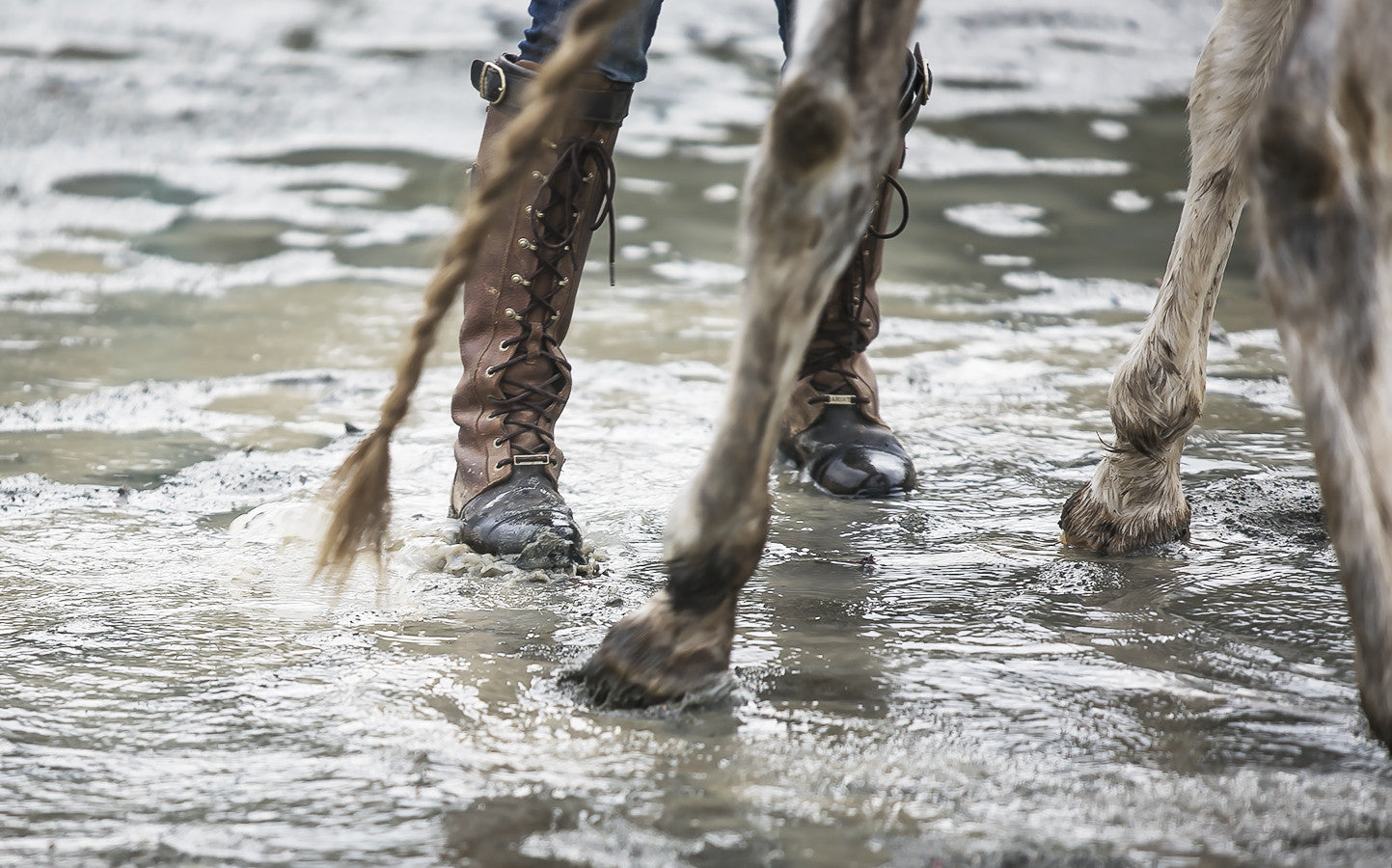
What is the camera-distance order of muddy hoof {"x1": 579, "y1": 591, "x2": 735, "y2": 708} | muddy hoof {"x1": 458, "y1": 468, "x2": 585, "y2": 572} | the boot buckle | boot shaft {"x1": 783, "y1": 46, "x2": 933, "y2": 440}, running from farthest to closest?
boot shaft {"x1": 783, "y1": 46, "x2": 933, "y2": 440} → the boot buckle → muddy hoof {"x1": 458, "y1": 468, "x2": 585, "y2": 572} → muddy hoof {"x1": 579, "y1": 591, "x2": 735, "y2": 708}

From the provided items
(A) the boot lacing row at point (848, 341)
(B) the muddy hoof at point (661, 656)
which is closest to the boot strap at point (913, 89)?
(A) the boot lacing row at point (848, 341)

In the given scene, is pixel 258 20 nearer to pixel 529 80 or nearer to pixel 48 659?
pixel 529 80

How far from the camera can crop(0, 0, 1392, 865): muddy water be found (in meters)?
1.36

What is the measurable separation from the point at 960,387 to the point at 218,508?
75.4 inches

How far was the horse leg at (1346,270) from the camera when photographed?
55.9 inches

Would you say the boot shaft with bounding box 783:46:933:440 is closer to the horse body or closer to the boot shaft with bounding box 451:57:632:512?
the boot shaft with bounding box 451:57:632:512

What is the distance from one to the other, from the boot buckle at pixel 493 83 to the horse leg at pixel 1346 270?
4.36 ft

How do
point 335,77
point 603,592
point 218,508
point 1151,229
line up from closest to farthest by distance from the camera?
point 603,592 < point 218,508 < point 1151,229 < point 335,77

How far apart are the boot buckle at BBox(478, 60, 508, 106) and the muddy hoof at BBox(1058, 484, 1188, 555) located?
4.14 feet

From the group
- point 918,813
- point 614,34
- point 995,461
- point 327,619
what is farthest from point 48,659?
point 995,461

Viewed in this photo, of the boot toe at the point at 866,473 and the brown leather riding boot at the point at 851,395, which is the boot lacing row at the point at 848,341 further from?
the boot toe at the point at 866,473

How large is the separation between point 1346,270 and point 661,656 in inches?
35.7

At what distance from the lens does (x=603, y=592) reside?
6.93 feet

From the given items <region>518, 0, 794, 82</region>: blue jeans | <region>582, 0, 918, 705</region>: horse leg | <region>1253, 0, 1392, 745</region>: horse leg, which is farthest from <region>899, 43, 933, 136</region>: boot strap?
<region>1253, 0, 1392, 745</region>: horse leg
